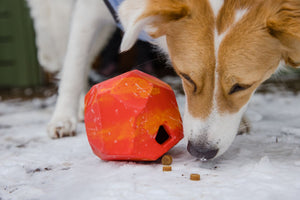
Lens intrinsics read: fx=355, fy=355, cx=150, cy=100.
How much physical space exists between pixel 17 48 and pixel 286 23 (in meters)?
4.14

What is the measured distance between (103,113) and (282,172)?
631 mm

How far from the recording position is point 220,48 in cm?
125

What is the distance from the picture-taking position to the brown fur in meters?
1.25

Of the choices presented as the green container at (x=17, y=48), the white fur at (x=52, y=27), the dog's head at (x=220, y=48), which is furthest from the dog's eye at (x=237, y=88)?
the green container at (x=17, y=48)

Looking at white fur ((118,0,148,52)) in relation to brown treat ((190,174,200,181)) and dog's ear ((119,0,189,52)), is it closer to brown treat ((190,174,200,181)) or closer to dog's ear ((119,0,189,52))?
dog's ear ((119,0,189,52))

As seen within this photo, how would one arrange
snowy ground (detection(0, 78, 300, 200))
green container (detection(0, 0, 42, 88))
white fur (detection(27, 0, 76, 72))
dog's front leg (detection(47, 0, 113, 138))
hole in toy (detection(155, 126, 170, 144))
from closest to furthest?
snowy ground (detection(0, 78, 300, 200)) < hole in toy (detection(155, 126, 170, 144)) < dog's front leg (detection(47, 0, 113, 138)) < white fur (detection(27, 0, 76, 72)) < green container (detection(0, 0, 42, 88))

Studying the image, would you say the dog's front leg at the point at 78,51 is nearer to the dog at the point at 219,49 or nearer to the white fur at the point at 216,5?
the dog at the point at 219,49

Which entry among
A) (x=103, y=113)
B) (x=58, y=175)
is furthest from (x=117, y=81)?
(x=58, y=175)

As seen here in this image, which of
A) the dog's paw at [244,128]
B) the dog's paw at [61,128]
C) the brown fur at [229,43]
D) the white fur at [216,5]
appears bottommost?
the dog's paw at [244,128]

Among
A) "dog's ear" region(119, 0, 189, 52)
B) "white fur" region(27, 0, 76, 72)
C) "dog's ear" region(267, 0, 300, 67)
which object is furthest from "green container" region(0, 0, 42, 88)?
"dog's ear" region(267, 0, 300, 67)

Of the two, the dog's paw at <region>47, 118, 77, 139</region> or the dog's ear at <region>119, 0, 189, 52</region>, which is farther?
the dog's paw at <region>47, 118, 77, 139</region>

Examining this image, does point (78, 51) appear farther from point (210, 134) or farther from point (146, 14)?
point (210, 134)

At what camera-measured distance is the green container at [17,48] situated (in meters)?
4.62

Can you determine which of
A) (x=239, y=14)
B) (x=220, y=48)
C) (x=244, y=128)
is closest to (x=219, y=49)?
(x=220, y=48)
